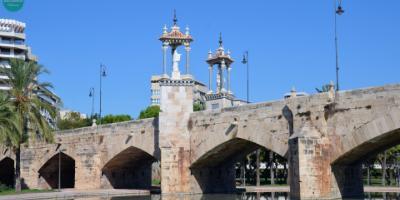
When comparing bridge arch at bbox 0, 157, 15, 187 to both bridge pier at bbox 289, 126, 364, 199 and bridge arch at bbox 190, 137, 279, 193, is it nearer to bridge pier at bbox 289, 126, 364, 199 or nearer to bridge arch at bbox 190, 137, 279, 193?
bridge arch at bbox 190, 137, 279, 193

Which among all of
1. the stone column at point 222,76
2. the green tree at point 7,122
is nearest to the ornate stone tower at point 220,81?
the stone column at point 222,76

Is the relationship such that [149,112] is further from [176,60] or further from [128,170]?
[176,60]

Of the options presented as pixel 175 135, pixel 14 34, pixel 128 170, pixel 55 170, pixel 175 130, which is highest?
pixel 14 34

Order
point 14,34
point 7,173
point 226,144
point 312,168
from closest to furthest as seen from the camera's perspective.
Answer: point 312,168, point 226,144, point 7,173, point 14,34

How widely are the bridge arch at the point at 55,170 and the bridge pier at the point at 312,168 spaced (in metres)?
24.7

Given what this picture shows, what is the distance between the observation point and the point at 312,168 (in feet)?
78.4

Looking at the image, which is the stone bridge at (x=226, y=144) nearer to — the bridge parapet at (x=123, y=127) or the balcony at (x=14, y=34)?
the bridge parapet at (x=123, y=127)

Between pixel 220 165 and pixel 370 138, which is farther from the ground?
pixel 370 138

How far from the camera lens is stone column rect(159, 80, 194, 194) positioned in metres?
32.0

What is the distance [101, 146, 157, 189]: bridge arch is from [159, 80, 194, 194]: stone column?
5.42m

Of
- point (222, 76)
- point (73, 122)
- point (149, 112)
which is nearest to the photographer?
point (222, 76)

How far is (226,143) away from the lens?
30000mm

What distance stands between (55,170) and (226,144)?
Answer: 22.9 meters

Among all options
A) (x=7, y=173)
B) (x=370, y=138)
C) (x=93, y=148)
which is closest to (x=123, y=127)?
(x=93, y=148)
